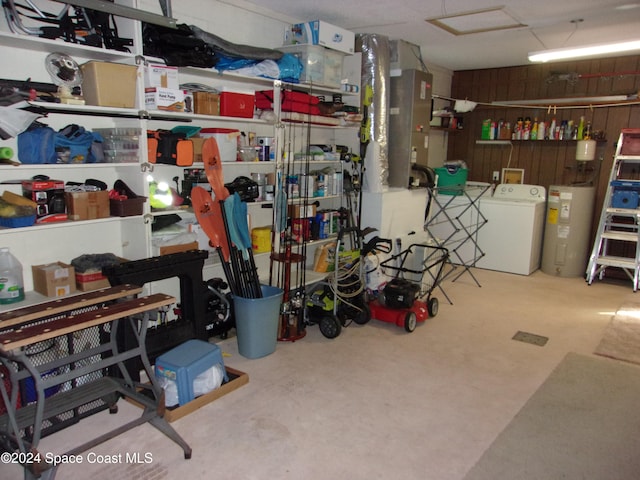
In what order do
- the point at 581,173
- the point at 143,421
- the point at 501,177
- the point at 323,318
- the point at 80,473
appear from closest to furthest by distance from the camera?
the point at 80,473, the point at 143,421, the point at 323,318, the point at 581,173, the point at 501,177

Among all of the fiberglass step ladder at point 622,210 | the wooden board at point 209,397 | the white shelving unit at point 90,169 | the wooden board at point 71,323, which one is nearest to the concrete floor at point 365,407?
the wooden board at point 209,397

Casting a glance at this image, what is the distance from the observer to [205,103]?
3346mm

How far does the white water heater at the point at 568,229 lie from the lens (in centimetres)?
569

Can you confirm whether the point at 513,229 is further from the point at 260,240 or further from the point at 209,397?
the point at 209,397

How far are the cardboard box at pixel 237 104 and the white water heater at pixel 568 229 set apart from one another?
4.04 meters

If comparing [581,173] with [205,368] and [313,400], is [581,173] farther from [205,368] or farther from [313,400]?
[205,368]

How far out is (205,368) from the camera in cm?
284

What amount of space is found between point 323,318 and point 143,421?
176 centimetres

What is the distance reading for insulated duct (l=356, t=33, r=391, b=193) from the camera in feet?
15.7

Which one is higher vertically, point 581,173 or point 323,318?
point 581,173

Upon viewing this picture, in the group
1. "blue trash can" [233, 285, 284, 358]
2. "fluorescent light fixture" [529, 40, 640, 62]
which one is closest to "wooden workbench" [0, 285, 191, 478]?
"blue trash can" [233, 285, 284, 358]

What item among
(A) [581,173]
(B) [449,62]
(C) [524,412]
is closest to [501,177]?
(A) [581,173]

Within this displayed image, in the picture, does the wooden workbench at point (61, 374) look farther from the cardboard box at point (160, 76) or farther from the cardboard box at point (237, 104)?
the cardboard box at point (237, 104)

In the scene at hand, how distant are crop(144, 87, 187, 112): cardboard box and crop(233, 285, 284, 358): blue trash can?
1.35 meters
